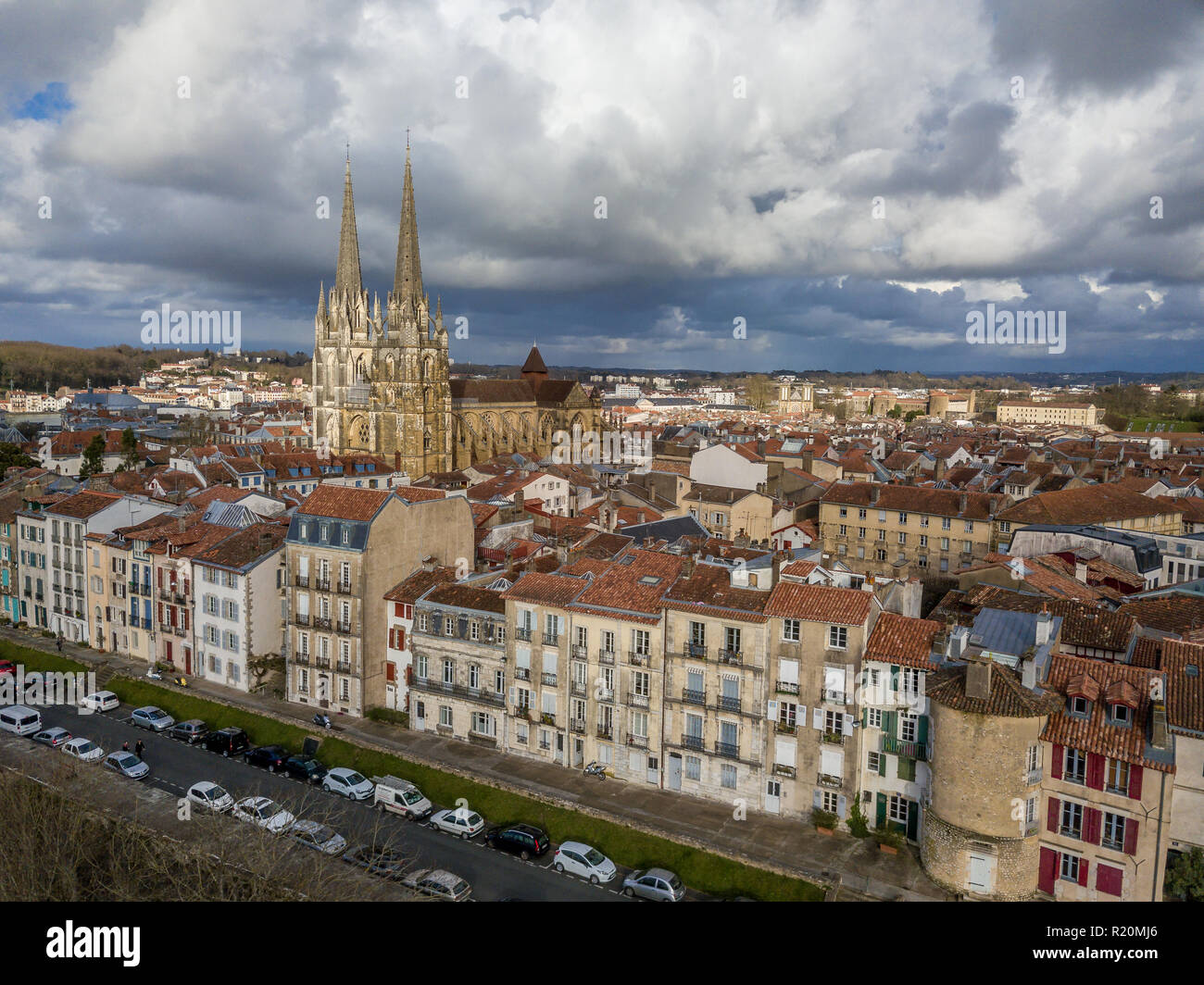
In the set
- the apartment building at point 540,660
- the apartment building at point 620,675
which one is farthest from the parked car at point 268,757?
the apartment building at point 620,675

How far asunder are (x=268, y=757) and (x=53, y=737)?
1138cm

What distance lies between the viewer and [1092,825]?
2886 centimetres

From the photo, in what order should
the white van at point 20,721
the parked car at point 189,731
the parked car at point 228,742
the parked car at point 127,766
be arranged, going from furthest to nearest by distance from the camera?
the parked car at point 189,731 < the white van at point 20,721 < the parked car at point 228,742 < the parked car at point 127,766

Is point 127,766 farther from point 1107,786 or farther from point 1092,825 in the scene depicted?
point 1107,786

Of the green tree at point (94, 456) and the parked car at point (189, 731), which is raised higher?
the green tree at point (94, 456)

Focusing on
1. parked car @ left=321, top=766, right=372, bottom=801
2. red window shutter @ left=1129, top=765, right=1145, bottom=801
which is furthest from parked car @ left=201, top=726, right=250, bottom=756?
red window shutter @ left=1129, top=765, right=1145, bottom=801

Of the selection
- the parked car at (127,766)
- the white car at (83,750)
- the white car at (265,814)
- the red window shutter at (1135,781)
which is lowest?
the parked car at (127,766)

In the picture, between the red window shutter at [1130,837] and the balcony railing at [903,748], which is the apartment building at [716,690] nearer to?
the balcony railing at [903,748]

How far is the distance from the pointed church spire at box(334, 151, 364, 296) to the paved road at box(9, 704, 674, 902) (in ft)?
342

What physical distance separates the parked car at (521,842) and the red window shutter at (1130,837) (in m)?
20.4

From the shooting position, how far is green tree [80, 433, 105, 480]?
4090 inches

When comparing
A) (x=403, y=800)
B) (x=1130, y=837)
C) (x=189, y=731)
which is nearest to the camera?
(x=1130, y=837)

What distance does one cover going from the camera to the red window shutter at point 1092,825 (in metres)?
28.7

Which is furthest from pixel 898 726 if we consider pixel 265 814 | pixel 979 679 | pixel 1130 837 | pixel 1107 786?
pixel 265 814
